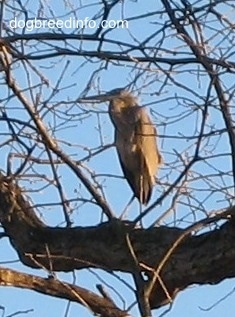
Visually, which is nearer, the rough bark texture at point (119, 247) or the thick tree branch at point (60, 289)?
the thick tree branch at point (60, 289)

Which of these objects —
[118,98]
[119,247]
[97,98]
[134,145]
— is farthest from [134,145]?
[119,247]

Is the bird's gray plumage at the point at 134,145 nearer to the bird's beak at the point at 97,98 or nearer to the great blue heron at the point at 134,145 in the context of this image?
the great blue heron at the point at 134,145

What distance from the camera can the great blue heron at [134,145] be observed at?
542 cm

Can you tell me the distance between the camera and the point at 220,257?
4.22m

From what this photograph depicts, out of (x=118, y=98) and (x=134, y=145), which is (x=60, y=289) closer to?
(x=118, y=98)

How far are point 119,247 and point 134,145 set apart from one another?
1.51m

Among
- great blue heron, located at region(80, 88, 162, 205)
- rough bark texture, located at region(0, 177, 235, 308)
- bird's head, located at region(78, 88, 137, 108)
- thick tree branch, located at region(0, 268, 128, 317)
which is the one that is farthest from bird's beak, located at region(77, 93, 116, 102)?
thick tree branch, located at region(0, 268, 128, 317)

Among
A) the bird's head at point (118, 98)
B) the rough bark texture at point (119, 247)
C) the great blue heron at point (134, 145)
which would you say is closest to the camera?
the rough bark texture at point (119, 247)

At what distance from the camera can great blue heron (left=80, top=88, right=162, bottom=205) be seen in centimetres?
542

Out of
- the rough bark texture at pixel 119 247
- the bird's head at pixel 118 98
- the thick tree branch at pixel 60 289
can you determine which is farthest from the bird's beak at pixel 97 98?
the thick tree branch at pixel 60 289

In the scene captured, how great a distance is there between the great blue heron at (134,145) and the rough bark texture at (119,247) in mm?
686

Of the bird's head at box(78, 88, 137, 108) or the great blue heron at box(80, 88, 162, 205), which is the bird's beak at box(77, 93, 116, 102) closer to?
the bird's head at box(78, 88, 137, 108)

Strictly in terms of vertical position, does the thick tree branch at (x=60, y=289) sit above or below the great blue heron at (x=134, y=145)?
below

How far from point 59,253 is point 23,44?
785 mm
